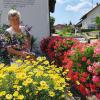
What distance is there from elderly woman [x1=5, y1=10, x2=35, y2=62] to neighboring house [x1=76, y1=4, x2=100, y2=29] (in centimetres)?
9353

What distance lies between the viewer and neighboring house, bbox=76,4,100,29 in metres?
103

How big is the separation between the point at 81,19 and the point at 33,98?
332 ft

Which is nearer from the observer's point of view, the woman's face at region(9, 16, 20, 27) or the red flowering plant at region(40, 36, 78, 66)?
the woman's face at region(9, 16, 20, 27)

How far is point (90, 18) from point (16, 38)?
311 feet

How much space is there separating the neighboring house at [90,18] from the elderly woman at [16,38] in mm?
93530

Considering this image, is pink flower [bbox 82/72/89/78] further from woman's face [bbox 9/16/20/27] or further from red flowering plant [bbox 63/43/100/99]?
woman's face [bbox 9/16/20/27]

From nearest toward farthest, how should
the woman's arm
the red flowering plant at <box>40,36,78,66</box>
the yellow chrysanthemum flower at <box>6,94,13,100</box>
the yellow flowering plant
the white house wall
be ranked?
the yellow chrysanthemum flower at <box>6,94,13,100</box> < the yellow flowering plant < the woman's arm < the red flowering plant at <box>40,36,78,66</box> < the white house wall

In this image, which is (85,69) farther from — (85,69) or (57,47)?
(57,47)

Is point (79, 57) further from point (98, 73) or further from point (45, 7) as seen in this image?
point (45, 7)

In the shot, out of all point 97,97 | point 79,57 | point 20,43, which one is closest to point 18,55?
point 20,43

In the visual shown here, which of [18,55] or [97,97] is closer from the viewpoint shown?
[97,97]

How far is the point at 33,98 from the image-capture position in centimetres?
539

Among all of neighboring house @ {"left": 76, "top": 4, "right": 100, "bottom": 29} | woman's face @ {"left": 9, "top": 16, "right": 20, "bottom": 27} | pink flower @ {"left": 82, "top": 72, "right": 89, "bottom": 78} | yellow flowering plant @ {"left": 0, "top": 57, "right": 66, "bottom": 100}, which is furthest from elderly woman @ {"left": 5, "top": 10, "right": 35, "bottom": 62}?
neighboring house @ {"left": 76, "top": 4, "right": 100, "bottom": 29}

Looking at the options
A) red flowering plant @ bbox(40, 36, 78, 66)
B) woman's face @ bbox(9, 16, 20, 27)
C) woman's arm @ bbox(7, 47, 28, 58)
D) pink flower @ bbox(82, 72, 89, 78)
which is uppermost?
woman's face @ bbox(9, 16, 20, 27)
